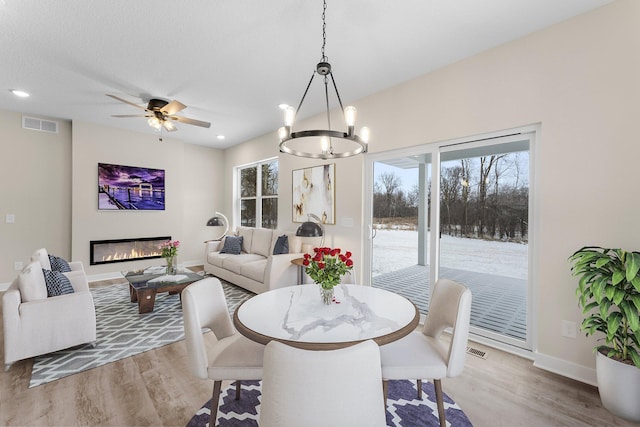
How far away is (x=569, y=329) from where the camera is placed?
7.20 ft

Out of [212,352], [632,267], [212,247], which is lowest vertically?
[212,352]

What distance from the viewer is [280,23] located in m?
2.28

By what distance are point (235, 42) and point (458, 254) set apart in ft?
10.4

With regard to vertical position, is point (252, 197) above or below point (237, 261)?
above

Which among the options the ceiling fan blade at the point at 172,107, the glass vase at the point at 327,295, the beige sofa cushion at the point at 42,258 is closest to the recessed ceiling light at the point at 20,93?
the ceiling fan blade at the point at 172,107

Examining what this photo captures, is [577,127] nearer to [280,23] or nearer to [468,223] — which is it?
[468,223]

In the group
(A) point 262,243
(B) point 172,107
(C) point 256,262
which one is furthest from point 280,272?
(B) point 172,107

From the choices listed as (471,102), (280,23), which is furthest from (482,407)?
(280,23)

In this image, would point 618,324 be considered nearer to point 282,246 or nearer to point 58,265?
point 282,246

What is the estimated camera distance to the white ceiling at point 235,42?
6.95ft

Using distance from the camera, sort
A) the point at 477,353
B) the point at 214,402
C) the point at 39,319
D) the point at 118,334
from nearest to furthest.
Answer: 1. the point at 214,402
2. the point at 39,319
3. the point at 477,353
4. the point at 118,334

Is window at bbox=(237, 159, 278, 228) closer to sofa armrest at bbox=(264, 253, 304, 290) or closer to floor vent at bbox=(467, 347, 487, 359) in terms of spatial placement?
sofa armrest at bbox=(264, 253, 304, 290)

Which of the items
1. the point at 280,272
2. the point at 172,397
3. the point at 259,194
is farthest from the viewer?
the point at 259,194

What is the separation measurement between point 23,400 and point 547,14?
15.8ft
